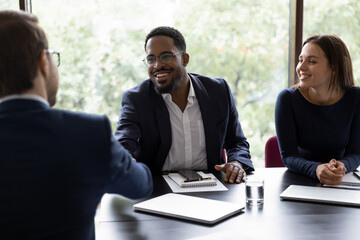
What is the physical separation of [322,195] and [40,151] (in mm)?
1200

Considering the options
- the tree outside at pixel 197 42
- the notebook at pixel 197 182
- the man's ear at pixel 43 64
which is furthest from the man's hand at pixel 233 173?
the tree outside at pixel 197 42

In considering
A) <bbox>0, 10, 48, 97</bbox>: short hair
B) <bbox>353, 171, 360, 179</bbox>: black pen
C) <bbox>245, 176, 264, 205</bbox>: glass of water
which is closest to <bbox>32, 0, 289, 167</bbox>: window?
<bbox>353, 171, 360, 179</bbox>: black pen

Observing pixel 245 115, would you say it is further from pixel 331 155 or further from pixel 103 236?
pixel 103 236

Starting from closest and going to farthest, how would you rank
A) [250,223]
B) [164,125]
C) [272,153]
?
[250,223] < [164,125] < [272,153]

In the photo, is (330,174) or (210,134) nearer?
(330,174)

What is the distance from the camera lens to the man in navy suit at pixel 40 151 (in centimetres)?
91

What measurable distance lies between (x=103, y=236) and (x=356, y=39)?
3533mm

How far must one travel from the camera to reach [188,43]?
3576mm

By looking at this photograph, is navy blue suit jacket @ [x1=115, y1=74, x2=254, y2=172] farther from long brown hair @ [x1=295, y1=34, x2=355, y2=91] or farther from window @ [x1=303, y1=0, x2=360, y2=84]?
window @ [x1=303, y1=0, x2=360, y2=84]

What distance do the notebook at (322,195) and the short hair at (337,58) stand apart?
3.07ft

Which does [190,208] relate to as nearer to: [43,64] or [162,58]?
[43,64]

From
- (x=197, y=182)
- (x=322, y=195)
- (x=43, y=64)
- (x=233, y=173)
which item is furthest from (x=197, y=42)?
(x=43, y=64)

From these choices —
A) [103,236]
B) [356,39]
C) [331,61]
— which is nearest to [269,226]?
[103,236]

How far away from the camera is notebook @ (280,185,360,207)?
157 cm
